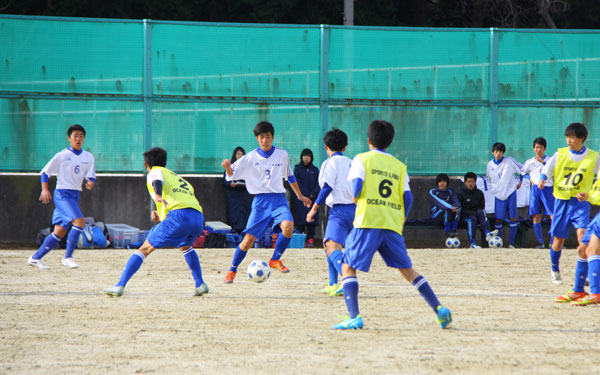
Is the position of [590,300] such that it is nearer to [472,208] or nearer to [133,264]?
[133,264]

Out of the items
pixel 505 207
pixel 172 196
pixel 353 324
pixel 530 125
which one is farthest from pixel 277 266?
pixel 530 125

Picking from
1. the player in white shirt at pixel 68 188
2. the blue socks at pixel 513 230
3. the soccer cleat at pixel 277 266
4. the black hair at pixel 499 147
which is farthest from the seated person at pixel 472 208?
the player in white shirt at pixel 68 188

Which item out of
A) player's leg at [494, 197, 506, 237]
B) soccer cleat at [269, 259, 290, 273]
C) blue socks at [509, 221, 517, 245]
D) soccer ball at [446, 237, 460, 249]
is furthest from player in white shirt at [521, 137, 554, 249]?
soccer cleat at [269, 259, 290, 273]

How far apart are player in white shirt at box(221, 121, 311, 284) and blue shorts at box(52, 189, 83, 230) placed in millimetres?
2780

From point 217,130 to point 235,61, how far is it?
1.48 meters

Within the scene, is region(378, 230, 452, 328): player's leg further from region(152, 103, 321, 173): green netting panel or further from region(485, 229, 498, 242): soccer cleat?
region(152, 103, 321, 173): green netting panel

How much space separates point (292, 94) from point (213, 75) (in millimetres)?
1690

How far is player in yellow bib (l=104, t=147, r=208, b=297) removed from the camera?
787cm

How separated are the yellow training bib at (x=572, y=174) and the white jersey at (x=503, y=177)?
6376 mm

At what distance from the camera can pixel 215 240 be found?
14.4 meters

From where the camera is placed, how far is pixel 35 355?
5.56m

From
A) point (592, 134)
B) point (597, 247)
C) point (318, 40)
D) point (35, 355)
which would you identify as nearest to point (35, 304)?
point (35, 355)

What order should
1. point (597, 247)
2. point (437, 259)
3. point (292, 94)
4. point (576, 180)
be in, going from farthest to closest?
point (292, 94)
point (437, 259)
point (576, 180)
point (597, 247)

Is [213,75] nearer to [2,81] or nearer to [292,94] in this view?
[292,94]
